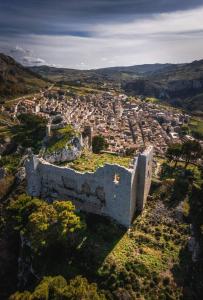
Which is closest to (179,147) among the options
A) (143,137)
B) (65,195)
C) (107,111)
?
(65,195)

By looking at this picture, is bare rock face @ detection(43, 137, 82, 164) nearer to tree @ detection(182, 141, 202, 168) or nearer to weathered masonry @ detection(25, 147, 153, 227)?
weathered masonry @ detection(25, 147, 153, 227)

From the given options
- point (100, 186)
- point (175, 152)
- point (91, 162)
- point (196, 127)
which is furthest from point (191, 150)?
point (196, 127)

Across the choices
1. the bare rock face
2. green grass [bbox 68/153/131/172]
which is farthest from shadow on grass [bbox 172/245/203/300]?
the bare rock face

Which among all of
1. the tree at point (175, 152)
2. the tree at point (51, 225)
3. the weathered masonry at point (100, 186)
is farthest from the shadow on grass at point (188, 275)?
the tree at point (175, 152)

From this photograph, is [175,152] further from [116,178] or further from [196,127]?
[196,127]

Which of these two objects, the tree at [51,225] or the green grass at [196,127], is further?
the green grass at [196,127]

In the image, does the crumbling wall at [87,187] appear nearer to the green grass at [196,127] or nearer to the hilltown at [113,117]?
the hilltown at [113,117]

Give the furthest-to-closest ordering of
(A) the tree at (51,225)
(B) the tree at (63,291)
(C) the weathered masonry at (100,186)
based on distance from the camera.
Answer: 1. (C) the weathered masonry at (100,186)
2. (A) the tree at (51,225)
3. (B) the tree at (63,291)
